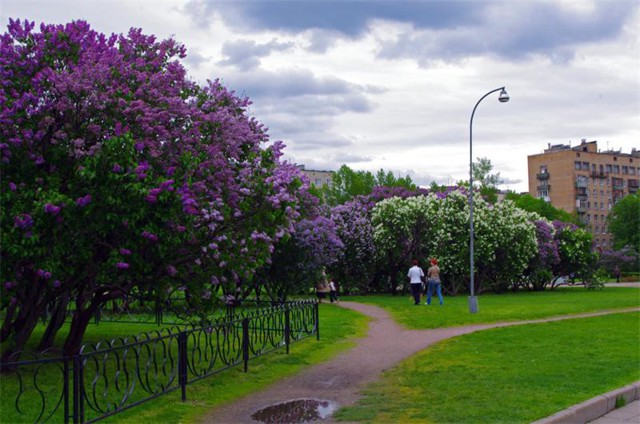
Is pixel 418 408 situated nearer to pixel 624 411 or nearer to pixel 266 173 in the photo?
pixel 624 411

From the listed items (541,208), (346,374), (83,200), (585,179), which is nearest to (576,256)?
(346,374)

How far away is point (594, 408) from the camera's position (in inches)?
293

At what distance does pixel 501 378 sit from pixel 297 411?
3.10m

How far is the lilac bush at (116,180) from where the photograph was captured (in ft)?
26.7

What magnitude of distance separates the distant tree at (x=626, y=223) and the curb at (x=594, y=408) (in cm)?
8555

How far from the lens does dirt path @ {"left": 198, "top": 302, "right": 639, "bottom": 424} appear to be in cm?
841

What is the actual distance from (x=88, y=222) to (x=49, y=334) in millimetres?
4881

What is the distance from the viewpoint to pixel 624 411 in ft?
25.4

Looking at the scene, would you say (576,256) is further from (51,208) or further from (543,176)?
(543,176)

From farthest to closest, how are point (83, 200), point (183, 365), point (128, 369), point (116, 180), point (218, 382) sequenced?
point (218, 382) → point (128, 369) → point (183, 365) → point (116, 180) → point (83, 200)

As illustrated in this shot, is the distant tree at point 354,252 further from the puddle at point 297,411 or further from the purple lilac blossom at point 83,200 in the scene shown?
the purple lilac blossom at point 83,200

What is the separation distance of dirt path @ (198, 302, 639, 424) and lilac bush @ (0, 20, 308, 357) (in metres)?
2.20

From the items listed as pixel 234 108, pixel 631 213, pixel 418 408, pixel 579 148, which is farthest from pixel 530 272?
pixel 579 148

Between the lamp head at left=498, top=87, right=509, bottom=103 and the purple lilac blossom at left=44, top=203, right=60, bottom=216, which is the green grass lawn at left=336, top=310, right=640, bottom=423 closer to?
the purple lilac blossom at left=44, top=203, right=60, bottom=216
